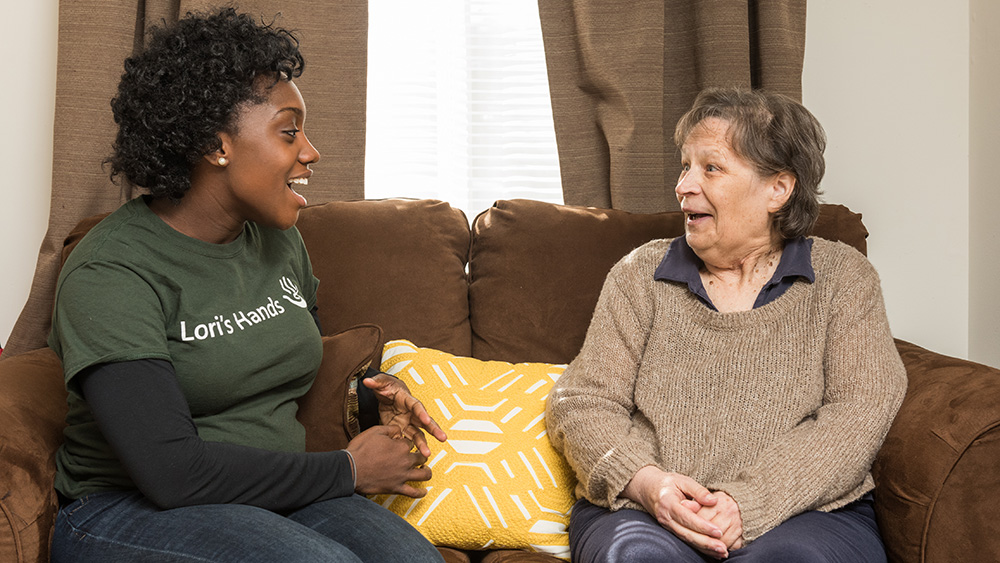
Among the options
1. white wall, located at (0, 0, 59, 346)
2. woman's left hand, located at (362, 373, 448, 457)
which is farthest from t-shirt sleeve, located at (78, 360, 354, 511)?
white wall, located at (0, 0, 59, 346)

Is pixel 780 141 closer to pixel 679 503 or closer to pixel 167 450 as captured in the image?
pixel 679 503

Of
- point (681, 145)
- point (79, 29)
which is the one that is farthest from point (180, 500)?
point (79, 29)

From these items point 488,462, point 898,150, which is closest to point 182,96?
point 488,462

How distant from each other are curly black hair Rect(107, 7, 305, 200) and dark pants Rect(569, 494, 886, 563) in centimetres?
88

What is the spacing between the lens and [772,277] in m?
1.56

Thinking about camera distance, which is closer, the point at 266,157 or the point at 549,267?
the point at 266,157

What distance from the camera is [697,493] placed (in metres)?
1.32

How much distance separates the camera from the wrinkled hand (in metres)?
1.29

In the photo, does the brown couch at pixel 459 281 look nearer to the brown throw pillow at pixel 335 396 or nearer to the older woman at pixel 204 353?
the brown throw pillow at pixel 335 396

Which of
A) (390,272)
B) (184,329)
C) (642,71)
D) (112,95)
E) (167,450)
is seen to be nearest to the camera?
(167,450)

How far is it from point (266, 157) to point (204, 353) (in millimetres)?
330

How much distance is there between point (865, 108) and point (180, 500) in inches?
84.4

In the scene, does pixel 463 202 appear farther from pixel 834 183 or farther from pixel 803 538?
pixel 803 538

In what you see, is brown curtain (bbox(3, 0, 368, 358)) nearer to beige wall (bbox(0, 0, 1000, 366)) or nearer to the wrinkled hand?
beige wall (bbox(0, 0, 1000, 366))
